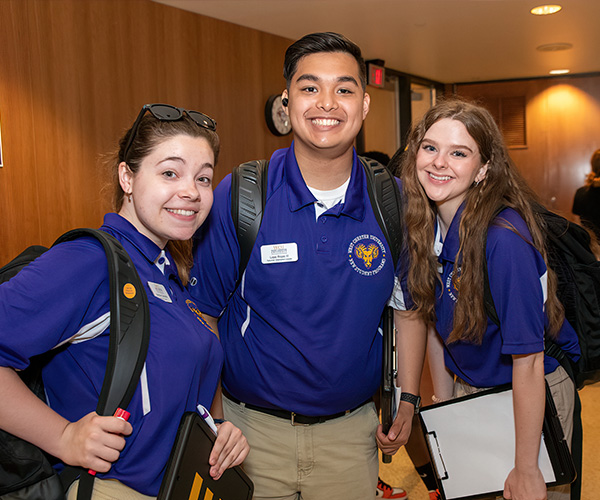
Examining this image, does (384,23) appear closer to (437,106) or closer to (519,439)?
(437,106)

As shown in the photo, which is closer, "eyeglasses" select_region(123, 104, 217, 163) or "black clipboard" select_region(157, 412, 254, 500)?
"black clipboard" select_region(157, 412, 254, 500)

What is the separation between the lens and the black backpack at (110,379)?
107 centimetres

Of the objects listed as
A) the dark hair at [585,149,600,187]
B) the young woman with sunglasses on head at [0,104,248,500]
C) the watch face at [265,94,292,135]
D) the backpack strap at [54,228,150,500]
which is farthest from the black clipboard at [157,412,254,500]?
the dark hair at [585,149,600,187]

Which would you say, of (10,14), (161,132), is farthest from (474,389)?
(10,14)

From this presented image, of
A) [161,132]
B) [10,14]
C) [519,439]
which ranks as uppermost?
[10,14]

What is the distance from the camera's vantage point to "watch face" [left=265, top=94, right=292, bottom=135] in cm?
593

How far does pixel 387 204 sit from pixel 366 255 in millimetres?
206

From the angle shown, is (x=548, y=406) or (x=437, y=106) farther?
(x=437, y=106)

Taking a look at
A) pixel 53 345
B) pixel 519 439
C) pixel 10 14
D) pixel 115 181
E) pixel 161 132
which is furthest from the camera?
pixel 10 14

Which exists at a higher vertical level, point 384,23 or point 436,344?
point 384,23

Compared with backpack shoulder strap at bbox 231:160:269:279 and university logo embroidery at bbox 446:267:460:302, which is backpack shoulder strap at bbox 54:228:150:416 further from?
university logo embroidery at bbox 446:267:460:302

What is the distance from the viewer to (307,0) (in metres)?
5.00

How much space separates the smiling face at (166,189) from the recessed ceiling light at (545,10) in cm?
528

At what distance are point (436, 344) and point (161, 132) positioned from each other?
3.89ft
